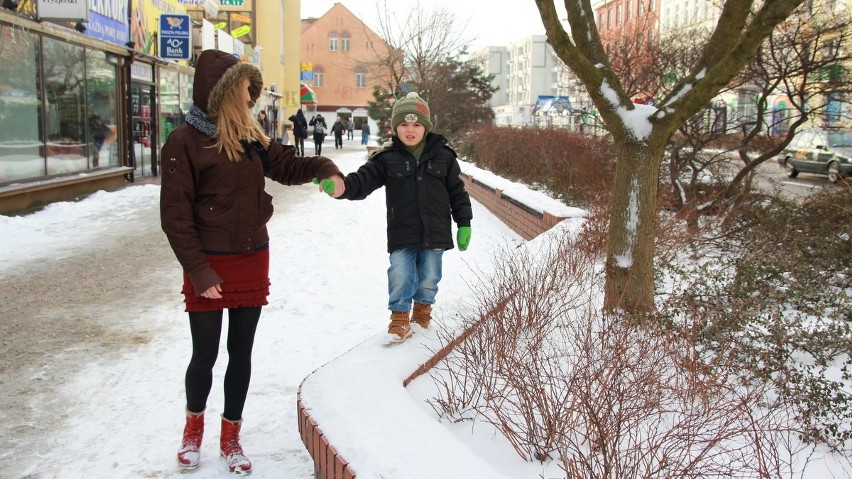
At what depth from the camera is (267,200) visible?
138 inches

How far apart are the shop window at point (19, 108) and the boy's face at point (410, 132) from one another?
8.76 metres

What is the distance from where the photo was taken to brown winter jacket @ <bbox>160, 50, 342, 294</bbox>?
3215 millimetres

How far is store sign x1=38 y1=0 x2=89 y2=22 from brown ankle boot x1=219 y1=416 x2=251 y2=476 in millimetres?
10077

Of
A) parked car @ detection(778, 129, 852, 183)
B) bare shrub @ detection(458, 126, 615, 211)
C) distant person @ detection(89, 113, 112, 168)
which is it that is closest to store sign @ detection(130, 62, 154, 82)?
distant person @ detection(89, 113, 112, 168)

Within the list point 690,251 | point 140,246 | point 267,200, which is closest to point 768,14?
point 267,200

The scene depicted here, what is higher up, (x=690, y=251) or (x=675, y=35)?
(x=675, y=35)

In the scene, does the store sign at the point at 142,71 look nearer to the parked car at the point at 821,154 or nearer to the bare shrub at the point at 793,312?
the bare shrub at the point at 793,312

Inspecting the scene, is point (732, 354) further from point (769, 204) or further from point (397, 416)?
point (769, 204)

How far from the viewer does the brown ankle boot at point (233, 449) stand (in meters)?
3.41

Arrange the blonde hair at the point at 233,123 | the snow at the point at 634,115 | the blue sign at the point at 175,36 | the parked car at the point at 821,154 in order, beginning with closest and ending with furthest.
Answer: the blonde hair at the point at 233,123
the snow at the point at 634,115
the blue sign at the point at 175,36
the parked car at the point at 821,154

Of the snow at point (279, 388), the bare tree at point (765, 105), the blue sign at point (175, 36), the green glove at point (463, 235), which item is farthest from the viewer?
the blue sign at point (175, 36)

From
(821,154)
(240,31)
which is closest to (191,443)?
(821,154)

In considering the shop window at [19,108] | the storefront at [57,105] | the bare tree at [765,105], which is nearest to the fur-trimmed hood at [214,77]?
the bare tree at [765,105]

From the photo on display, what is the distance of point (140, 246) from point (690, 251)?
247 inches
